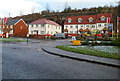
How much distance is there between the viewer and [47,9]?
104375 mm

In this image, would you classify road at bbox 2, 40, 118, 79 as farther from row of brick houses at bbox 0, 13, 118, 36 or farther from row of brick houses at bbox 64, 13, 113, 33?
row of brick houses at bbox 64, 13, 113, 33

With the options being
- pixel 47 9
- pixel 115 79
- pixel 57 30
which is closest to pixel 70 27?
pixel 57 30

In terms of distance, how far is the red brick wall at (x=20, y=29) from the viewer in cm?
6081

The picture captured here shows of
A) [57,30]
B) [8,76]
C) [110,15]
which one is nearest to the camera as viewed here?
[8,76]

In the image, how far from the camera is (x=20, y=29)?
206ft

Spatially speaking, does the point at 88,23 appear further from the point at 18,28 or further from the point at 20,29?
the point at 18,28

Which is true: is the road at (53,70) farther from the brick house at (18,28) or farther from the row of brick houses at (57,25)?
the brick house at (18,28)

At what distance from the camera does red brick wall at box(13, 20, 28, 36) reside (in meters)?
60.8

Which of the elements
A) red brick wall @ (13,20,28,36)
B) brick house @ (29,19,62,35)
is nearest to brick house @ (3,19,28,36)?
red brick wall @ (13,20,28,36)

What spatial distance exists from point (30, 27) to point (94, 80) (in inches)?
2205

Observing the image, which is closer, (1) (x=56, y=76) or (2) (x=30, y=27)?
(1) (x=56, y=76)

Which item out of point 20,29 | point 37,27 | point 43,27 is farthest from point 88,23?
point 20,29

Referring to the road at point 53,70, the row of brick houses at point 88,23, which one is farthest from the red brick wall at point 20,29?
the road at point 53,70

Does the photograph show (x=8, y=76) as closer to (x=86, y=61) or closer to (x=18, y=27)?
(x=86, y=61)
